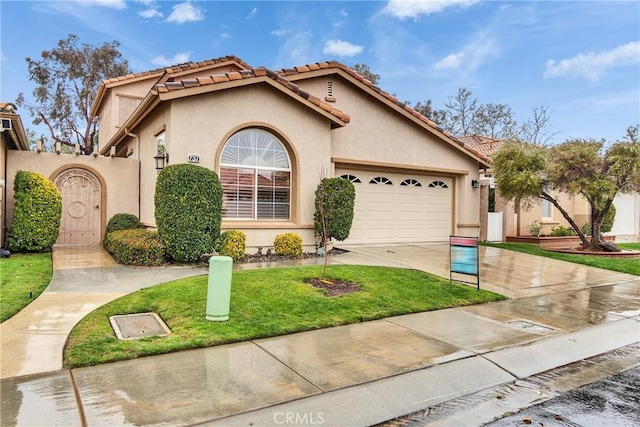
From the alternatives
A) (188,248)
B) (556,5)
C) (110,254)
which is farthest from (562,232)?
(110,254)

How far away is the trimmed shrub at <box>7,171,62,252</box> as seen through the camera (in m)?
11.1

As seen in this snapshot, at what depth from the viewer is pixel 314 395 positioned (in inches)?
153

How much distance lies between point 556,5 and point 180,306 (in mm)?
16133

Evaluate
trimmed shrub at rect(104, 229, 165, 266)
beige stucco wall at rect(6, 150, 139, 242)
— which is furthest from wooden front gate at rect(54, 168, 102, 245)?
trimmed shrub at rect(104, 229, 165, 266)

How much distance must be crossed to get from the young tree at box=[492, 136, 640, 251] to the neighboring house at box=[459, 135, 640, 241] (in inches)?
53.1

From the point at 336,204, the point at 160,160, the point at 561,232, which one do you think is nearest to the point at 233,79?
the point at 160,160

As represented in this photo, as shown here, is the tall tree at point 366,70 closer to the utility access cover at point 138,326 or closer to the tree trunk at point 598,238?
the tree trunk at point 598,238

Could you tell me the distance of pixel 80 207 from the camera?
13492 mm

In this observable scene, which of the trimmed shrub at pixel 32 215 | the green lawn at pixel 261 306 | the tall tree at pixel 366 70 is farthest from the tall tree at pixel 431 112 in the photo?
the trimmed shrub at pixel 32 215

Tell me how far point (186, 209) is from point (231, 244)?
1444mm

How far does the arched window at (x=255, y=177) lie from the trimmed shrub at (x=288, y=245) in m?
0.85

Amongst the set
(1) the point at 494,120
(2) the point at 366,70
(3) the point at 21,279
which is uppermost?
(2) the point at 366,70

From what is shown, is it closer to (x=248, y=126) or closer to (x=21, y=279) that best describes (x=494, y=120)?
(x=248, y=126)

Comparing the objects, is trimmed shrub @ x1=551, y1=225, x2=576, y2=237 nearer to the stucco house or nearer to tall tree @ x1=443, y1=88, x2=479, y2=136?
the stucco house
